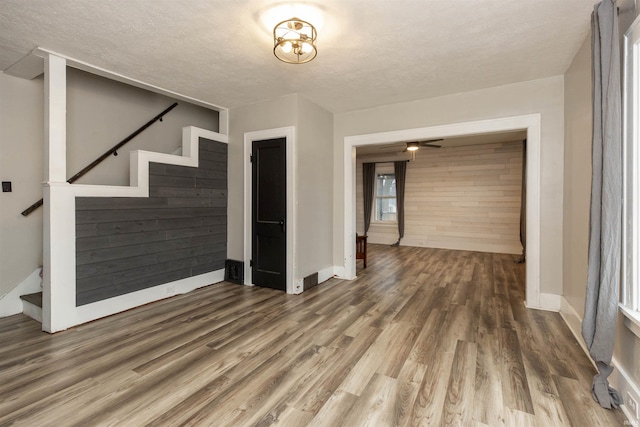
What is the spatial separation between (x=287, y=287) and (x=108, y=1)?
11.0ft

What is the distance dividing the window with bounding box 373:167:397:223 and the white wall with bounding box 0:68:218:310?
6.01 m

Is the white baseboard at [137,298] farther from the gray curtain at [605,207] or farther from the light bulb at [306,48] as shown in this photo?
the gray curtain at [605,207]

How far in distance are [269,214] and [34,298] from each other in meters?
2.76

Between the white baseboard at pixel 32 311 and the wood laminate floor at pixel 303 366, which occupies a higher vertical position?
the white baseboard at pixel 32 311

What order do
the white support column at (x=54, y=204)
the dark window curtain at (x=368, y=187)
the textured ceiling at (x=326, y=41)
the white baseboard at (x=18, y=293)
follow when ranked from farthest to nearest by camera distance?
the dark window curtain at (x=368, y=187), the white baseboard at (x=18, y=293), the white support column at (x=54, y=204), the textured ceiling at (x=326, y=41)

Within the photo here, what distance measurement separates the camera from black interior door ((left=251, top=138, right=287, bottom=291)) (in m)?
4.05

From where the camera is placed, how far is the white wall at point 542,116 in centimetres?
330

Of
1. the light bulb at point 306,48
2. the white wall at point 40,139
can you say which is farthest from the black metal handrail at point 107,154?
the light bulb at point 306,48

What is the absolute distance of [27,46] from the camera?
2654 mm

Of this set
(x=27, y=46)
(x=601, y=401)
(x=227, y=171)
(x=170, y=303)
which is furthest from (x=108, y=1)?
(x=601, y=401)

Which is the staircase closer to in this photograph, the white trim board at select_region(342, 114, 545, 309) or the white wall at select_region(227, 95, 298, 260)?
the white wall at select_region(227, 95, 298, 260)

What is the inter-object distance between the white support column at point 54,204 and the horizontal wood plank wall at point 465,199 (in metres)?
7.38

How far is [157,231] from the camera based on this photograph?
12.1 feet

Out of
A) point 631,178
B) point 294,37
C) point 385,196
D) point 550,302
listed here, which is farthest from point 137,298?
point 385,196
